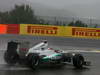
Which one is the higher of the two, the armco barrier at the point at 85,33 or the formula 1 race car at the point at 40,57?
the armco barrier at the point at 85,33

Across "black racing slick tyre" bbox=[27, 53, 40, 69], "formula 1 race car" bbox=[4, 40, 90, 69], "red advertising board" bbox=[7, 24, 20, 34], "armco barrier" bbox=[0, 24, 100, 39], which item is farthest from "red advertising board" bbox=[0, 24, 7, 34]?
"black racing slick tyre" bbox=[27, 53, 40, 69]

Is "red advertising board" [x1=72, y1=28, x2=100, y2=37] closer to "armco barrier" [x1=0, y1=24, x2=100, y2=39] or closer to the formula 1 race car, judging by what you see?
"armco barrier" [x1=0, y1=24, x2=100, y2=39]

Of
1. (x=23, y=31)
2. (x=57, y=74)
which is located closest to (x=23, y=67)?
(x=57, y=74)

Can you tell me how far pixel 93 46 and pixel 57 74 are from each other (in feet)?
47.0

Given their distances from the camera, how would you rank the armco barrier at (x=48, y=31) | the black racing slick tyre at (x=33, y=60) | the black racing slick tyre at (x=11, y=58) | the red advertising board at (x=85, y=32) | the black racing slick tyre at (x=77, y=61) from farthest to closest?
1. the red advertising board at (x=85, y=32)
2. the armco barrier at (x=48, y=31)
3. the black racing slick tyre at (x=77, y=61)
4. the black racing slick tyre at (x=11, y=58)
5. the black racing slick tyre at (x=33, y=60)

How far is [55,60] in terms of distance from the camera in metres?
11.3

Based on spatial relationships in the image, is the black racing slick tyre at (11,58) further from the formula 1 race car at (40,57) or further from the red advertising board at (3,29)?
the red advertising board at (3,29)

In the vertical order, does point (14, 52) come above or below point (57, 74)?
above

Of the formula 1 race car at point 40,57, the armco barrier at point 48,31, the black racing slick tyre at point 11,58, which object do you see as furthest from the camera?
the armco barrier at point 48,31

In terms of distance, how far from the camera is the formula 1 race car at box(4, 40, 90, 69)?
35.2 ft

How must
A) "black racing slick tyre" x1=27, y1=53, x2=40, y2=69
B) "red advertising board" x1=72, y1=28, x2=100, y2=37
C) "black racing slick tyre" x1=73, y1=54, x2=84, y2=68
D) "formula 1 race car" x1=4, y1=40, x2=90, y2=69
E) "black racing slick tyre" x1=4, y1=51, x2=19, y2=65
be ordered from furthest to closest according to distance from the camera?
"red advertising board" x1=72, y1=28, x2=100, y2=37 < "black racing slick tyre" x1=73, y1=54, x2=84, y2=68 < "black racing slick tyre" x1=4, y1=51, x2=19, y2=65 < "formula 1 race car" x1=4, y1=40, x2=90, y2=69 < "black racing slick tyre" x1=27, y1=53, x2=40, y2=69

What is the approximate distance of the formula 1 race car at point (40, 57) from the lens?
10.7 m

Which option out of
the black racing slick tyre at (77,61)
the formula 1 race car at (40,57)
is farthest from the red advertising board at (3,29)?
the black racing slick tyre at (77,61)

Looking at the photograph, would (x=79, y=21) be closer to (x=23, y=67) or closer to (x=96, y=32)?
(x=96, y=32)
